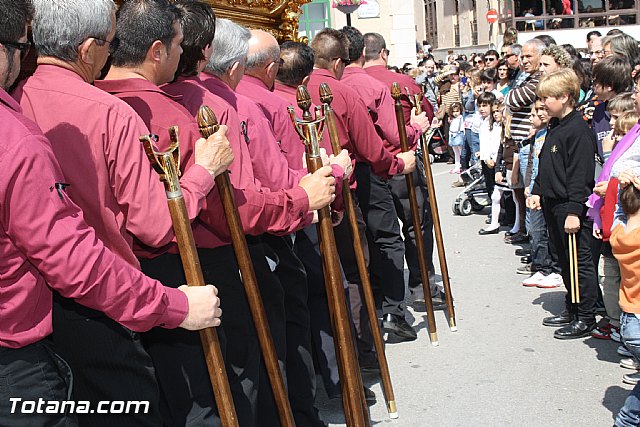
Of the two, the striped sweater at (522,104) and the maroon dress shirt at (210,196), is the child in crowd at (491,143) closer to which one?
→ the striped sweater at (522,104)

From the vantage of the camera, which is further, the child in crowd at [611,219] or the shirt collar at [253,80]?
the child in crowd at [611,219]

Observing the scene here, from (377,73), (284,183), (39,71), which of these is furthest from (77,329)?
(377,73)

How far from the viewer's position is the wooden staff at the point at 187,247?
2617 millimetres

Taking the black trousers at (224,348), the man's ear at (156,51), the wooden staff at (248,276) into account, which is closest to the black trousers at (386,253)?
the black trousers at (224,348)

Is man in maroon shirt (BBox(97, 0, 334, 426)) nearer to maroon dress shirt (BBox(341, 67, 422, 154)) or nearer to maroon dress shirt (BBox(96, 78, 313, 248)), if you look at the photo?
maroon dress shirt (BBox(96, 78, 313, 248))

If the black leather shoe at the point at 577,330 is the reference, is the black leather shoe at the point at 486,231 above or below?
below

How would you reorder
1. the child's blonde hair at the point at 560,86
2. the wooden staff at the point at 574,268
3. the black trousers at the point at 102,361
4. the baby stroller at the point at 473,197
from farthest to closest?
the baby stroller at the point at 473,197 < the child's blonde hair at the point at 560,86 < the wooden staff at the point at 574,268 < the black trousers at the point at 102,361

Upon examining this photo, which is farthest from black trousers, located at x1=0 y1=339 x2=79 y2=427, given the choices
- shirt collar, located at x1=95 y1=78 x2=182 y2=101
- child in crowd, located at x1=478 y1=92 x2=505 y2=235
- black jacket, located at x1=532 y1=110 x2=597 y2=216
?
A: child in crowd, located at x1=478 y1=92 x2=505 y2=235

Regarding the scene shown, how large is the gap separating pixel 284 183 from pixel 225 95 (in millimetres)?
445

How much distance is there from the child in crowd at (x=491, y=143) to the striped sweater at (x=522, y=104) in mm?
1209

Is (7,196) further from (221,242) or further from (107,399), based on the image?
(221,242)

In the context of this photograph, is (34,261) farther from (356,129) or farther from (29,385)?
(356,129)

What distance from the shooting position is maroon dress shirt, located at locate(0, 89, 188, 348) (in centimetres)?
213

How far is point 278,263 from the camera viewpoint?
3.90 metres
